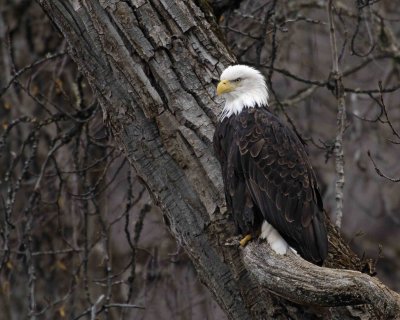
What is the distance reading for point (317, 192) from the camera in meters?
5.31

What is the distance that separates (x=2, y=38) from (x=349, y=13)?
10.1ft

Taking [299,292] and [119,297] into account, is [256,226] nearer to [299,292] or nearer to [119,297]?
[299,292]

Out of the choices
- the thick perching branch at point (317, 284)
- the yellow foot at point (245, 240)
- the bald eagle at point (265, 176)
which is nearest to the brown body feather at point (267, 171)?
the bald eagle at point (265, 176)

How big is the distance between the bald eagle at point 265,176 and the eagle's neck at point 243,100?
19mm

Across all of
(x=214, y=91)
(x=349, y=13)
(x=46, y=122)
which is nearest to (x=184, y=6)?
(x=214, y=91)

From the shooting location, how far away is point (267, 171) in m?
5.28

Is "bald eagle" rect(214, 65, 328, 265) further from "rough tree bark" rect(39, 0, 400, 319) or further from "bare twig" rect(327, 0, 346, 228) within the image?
"bare twig" rect(327, 0, 346, 228)

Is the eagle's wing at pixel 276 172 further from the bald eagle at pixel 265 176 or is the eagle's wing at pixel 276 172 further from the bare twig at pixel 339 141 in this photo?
the bare twig at pixel 339 141

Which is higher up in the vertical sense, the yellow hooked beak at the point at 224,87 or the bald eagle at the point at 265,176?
the yellow hooked beak at the point at 224,87

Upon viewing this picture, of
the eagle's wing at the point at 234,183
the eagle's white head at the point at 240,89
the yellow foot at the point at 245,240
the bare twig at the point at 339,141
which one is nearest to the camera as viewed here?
the yellow foot at the point at 245,240

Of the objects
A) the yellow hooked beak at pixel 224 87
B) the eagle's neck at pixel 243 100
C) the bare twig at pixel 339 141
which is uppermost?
the yellow hooked beak at pixel 224 87

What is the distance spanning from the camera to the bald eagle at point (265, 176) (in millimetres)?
5160

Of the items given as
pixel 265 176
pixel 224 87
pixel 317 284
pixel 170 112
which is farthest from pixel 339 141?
pixel 317 284

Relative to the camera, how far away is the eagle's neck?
5.42 m
